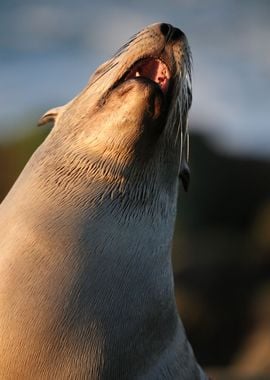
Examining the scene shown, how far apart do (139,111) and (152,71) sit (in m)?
0.31

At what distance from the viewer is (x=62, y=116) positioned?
523 centimetres

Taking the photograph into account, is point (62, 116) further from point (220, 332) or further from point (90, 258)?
point (220, 332)

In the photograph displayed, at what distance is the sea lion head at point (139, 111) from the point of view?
4688 mm

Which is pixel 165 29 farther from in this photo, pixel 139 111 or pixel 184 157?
pixel 184 157

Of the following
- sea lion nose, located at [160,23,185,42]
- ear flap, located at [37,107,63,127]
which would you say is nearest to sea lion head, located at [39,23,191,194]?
sea lion nose, located at [160,23,185,42]

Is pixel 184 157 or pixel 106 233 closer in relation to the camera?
pixel 106 233

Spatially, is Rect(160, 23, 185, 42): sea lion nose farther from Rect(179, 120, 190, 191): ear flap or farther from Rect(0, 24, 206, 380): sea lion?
Rect(179, 120, 190, 191): ear flap

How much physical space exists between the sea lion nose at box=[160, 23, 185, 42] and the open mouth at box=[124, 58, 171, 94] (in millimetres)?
114

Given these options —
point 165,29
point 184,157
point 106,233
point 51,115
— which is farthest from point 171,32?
point 106,233

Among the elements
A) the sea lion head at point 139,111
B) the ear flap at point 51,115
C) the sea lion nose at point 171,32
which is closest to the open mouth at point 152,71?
the sea lion head at point 139,111

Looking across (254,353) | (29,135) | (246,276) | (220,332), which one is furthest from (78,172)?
(29,135)

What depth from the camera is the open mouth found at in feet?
15.9

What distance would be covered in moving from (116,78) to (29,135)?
92.5 feet

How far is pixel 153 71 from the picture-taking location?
4.89 m
